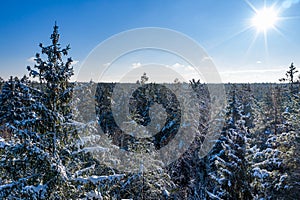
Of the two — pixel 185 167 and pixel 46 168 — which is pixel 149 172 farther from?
pixel 185 167

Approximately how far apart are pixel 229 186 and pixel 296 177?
3.78 meters

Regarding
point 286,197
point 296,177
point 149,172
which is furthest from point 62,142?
point 286,197

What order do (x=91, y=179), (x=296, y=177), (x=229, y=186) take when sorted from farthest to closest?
(x=296, y=177)
(x=229, y=186)
(x=91, y=179)

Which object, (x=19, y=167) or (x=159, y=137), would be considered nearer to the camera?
(x=19, y=167)

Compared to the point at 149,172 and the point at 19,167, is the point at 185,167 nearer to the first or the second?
the point at 149,172

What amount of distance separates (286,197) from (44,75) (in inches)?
554

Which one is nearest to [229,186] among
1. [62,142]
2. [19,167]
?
[62,142]

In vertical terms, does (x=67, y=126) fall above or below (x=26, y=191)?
above

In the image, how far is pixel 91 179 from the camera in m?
6.80

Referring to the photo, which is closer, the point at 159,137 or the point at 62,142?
the point at 62,142

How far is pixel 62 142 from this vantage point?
718 centimetres

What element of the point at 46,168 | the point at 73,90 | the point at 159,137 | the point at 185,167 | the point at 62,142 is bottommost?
the point at 185,167

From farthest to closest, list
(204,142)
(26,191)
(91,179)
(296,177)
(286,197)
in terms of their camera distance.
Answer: (204,142) < (286,197) < (296,177) < (91,179) < (26,191)

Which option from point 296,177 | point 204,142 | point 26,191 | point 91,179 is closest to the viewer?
point 26,191
